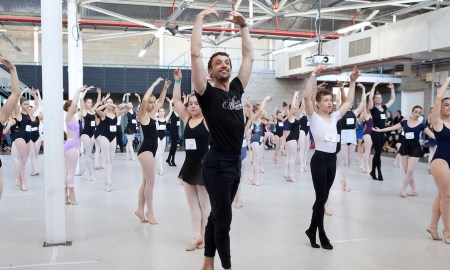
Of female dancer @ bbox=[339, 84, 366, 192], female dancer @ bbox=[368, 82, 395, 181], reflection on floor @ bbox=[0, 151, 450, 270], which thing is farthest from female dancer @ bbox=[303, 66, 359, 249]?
female dancer @ bbox=[368, 82, 395, 181]

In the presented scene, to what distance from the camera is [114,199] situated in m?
7.07

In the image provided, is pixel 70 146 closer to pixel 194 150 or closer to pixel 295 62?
pixel 194 150

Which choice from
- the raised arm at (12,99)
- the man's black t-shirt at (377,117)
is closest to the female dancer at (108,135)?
the raised arm at (12,99)

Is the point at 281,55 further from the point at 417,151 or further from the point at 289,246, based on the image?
the point at 289,246

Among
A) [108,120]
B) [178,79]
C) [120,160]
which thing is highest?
[178,79]

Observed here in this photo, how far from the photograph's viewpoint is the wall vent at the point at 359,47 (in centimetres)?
1251

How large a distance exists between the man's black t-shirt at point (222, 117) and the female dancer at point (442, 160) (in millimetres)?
2772

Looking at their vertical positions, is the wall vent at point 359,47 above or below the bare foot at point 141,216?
above

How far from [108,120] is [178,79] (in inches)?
195

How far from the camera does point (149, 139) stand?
5.26m

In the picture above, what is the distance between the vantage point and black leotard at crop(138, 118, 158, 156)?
5.21 metres

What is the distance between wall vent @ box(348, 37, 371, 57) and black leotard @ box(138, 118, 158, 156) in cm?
918

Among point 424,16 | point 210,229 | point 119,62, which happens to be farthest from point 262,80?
point 210,229

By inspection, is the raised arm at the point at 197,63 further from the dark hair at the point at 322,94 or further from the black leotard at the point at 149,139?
the black leotard at the point at 149,139
